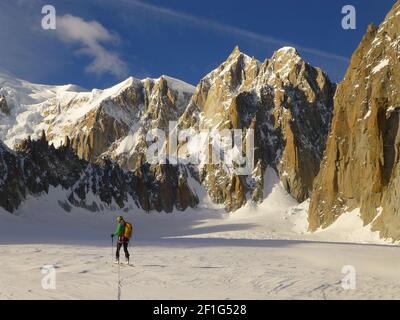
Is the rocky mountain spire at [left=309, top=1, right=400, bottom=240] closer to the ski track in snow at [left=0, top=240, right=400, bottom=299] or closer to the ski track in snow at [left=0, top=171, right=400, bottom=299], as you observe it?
the ski track in snow at [left=0, top=171, right=400, bottom=299]

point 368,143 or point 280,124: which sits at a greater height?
point 280,124

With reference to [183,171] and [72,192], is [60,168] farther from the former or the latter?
[183,171]

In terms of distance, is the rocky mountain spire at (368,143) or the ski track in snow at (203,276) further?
the rocky mountain spire at (368,143)

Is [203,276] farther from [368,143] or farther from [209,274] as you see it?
[368,143]

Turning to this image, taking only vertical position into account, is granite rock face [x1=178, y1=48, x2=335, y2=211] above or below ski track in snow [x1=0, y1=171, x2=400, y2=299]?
above

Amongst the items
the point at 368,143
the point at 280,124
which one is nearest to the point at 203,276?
the point at 368,143

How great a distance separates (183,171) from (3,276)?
155 metres

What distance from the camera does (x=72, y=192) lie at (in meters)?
141

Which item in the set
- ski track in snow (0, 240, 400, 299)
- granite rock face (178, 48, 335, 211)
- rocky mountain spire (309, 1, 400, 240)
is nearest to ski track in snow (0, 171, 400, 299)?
ski track in snow (0, 240, 400, 299)

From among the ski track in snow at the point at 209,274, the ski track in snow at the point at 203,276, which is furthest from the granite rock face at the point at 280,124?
the ski track in snow at the point at 203,276

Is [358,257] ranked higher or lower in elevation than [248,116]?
lower

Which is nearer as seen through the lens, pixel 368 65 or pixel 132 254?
pixel 132 254

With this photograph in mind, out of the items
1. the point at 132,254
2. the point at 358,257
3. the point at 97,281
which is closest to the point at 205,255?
the point at 132,254

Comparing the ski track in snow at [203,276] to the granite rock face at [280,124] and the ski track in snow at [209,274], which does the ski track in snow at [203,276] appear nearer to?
the ski track in snow at [209,274]
